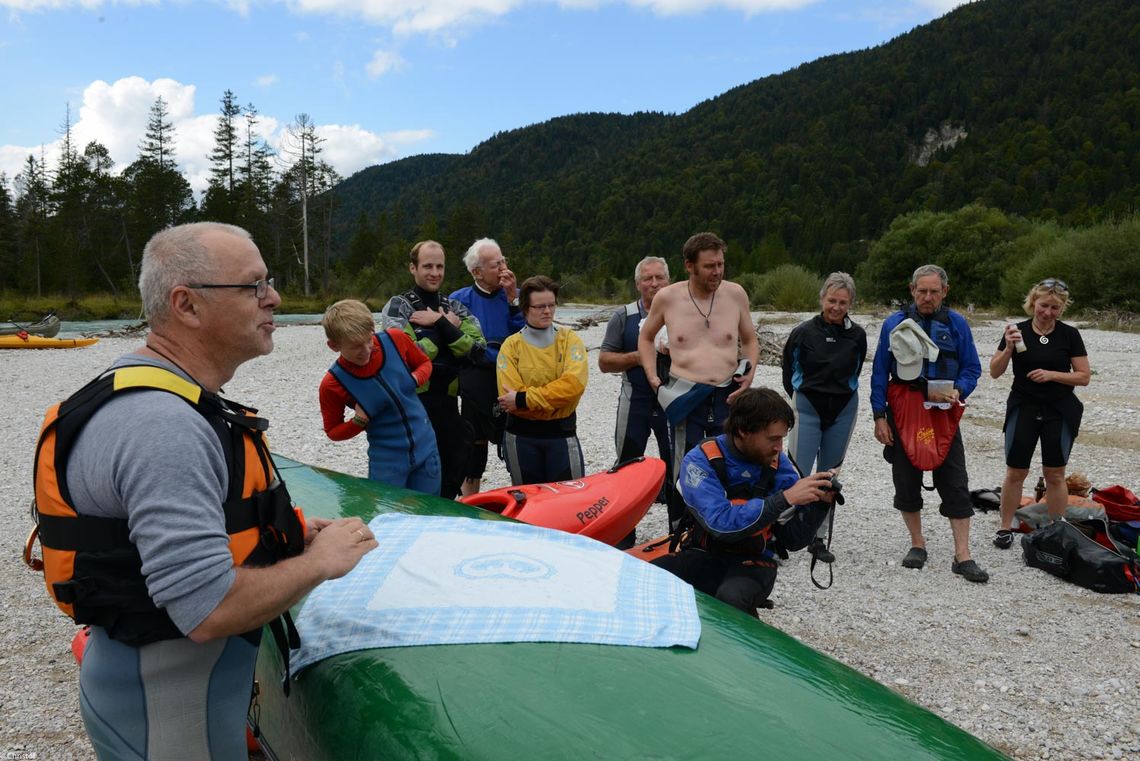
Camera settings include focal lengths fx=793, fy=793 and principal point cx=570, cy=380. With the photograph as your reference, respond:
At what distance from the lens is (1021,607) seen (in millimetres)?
4629

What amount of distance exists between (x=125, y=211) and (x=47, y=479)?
59079 millimetres

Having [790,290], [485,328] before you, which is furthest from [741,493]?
[790,290]

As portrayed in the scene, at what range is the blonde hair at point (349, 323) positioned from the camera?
12.6ft

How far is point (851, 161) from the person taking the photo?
342 ft

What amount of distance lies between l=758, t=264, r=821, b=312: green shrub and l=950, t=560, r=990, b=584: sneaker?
36118 mm

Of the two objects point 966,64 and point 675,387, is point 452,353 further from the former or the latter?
point 966,64

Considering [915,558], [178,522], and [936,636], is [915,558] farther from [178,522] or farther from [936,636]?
[178,522]

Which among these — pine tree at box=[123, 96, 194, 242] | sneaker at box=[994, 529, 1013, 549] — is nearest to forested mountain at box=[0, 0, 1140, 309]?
pine tree at box=[123, 96, 194, 242]

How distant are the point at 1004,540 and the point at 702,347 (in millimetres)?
2729

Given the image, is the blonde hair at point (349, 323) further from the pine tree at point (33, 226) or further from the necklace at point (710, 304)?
the pine tree at point (33, 226)

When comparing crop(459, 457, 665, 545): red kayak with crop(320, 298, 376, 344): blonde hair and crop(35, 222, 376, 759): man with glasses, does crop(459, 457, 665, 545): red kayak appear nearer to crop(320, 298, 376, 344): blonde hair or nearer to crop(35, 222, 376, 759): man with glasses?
crop(320, 298, 376, 344): blonde hair

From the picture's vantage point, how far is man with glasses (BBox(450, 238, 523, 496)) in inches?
209

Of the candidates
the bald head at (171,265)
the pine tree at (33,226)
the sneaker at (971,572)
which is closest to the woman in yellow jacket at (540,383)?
the sneaker at (971,572)

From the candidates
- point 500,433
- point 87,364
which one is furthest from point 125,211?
point 500,433
